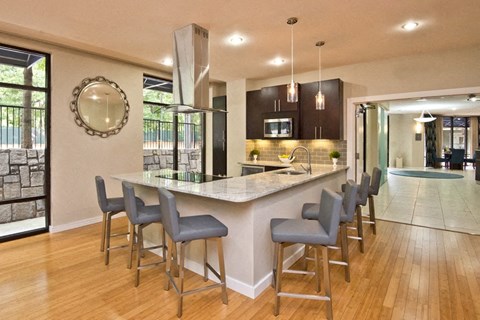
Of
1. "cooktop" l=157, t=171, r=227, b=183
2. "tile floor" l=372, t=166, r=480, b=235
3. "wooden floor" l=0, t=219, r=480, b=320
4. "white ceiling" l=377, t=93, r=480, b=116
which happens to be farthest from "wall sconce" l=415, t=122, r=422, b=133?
"cooktop" l=157, t=171, r=227, b=183

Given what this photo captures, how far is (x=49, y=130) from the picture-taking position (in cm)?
407

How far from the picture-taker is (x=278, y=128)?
5.30 metres

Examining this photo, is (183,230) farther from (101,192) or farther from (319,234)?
(101,192)

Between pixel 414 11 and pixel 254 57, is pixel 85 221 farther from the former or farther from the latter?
pixel 414 11

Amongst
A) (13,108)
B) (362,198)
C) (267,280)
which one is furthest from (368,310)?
(13,108)

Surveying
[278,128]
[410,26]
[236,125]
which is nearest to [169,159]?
[236,125]

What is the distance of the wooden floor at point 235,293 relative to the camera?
215 centimetres

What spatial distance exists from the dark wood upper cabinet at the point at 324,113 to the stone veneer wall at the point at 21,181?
4306 mm

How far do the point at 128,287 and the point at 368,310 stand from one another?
2.08 metres

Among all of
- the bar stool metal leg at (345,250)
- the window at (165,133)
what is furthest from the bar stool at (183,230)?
the window at (165,133)

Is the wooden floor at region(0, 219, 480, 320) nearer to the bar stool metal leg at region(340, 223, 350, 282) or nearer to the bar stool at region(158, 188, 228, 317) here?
the bar stool metal leg at region(340, 223, 350, 282)

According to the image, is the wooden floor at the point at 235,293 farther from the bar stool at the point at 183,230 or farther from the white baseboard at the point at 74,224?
the white baseboard at the point at 74,224

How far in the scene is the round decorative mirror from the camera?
434 centimetres

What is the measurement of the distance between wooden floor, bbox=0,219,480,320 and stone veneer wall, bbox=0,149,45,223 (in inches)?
22.5
